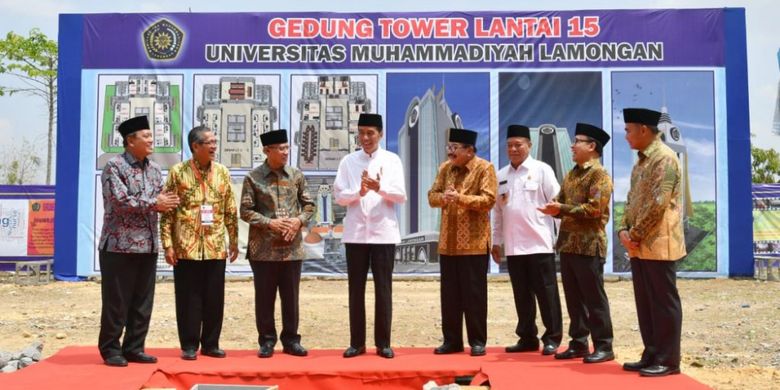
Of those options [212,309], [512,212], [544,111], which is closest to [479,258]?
[512,212]

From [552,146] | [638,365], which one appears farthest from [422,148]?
[638,365]

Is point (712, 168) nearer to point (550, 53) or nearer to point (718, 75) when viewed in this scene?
point (718, 75)

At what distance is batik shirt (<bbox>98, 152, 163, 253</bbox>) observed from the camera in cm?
445

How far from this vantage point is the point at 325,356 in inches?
188

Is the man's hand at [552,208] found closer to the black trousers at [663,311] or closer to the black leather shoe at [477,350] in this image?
the black trousers at [663,311]

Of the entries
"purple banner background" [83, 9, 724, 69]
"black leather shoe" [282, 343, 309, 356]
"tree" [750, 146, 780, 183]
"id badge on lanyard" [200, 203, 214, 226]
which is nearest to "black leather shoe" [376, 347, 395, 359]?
"black leather shoe" [282, 343, 309, 356]

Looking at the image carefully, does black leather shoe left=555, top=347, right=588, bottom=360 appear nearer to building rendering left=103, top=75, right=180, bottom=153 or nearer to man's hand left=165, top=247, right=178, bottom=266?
man's hand left=165, top=247, right=178, bottom=266

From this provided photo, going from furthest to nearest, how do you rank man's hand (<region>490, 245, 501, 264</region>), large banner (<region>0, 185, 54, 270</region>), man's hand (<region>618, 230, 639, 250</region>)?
large banner (<region>0, 185, 54, 270</region>)
man's hand (<region>490, 245, 501, 264</region>)
man's hand (<region>618, 230, 639, 250</region>)

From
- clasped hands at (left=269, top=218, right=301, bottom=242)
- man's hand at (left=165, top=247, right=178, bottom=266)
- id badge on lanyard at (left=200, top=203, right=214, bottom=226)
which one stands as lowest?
man's hand at (left=165, top=247, right=178, bottom=266)

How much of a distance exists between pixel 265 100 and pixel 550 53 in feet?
13.1

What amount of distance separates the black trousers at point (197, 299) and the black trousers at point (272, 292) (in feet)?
0.78

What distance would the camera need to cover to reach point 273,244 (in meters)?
4.77

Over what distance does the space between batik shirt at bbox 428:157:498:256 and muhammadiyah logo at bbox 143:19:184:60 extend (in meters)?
6.87

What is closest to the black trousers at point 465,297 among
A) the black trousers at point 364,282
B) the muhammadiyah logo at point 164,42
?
the black trousers at point 364,282
